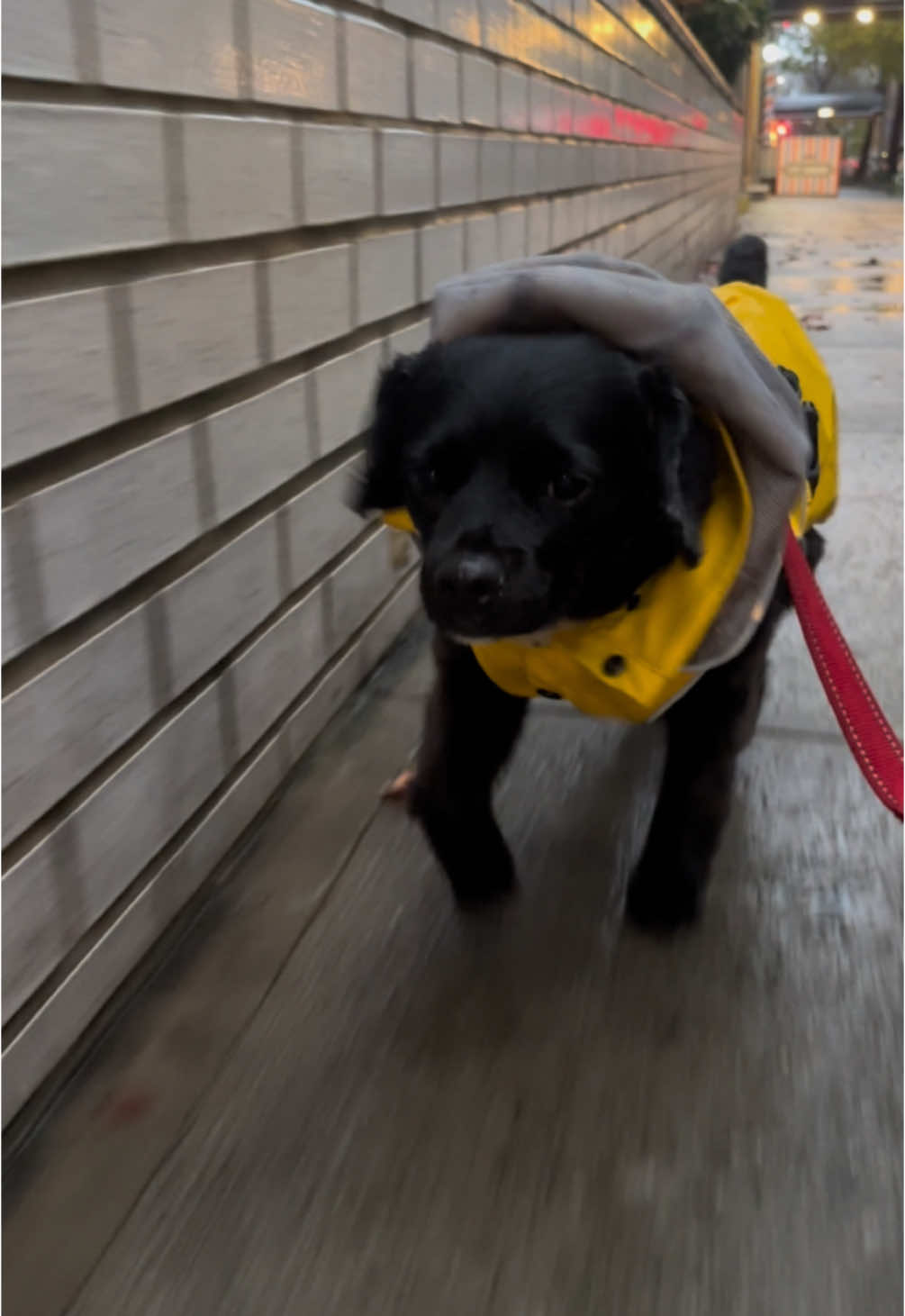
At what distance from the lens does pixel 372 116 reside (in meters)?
2.21

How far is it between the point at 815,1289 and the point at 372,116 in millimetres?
2045

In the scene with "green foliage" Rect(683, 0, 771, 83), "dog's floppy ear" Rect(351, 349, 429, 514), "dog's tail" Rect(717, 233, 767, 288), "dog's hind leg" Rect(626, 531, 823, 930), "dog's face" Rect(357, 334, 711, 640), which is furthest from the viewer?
"green foliage" Rect(683, 0, 771, 83)

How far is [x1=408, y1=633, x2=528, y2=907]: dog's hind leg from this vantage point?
164cm

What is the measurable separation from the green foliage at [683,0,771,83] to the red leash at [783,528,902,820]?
13347 mm

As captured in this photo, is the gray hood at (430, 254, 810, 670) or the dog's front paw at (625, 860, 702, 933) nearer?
the gray hood at (430, 254, 810, 670)

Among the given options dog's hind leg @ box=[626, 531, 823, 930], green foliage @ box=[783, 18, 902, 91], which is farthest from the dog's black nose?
green foliage @ box=[783, 18, 902, 91]

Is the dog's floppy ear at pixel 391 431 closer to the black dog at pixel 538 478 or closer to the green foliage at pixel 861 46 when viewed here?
the black dog at pixel 538 478

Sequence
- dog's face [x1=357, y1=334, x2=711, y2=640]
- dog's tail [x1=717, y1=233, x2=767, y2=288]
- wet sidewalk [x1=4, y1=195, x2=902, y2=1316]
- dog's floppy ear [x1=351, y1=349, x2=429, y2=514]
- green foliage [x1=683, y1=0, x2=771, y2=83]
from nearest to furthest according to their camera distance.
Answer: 1. wet sidewalk [x1=4, y1=195, x2=902, y2=1316]
2. dog's face [x1=357, y1=334, x2=711, y2=640]
3. dog's floppy ear [x1=351, y1=349, x2=429, y2=514]
4. dog's tail [x1=717, y1=233, x2=767, y2=288]
5. green foliage [x1=683, y1=0, x2=771, y2=83]

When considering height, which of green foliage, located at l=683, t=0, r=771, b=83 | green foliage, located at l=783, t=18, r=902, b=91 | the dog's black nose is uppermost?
green foliage, located at l=783, t=18, r=902, b=91

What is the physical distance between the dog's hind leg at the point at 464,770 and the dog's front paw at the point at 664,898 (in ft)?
0.67

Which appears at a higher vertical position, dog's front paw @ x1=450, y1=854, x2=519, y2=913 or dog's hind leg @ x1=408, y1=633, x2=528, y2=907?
dog's hind leg @ x1=408, y1=633, x2=528, y2=907

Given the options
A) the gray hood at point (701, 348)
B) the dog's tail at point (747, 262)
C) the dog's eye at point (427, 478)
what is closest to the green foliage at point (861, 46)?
the dog's tail at point (747, 262)

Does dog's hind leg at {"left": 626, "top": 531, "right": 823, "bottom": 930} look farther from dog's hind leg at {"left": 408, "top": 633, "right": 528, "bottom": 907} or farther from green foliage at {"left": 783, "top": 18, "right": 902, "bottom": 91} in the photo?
green foliage at {"left": 783, "top": 18, "right": 902, "bottom": 91}

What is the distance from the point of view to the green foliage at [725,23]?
1272 centimetres
